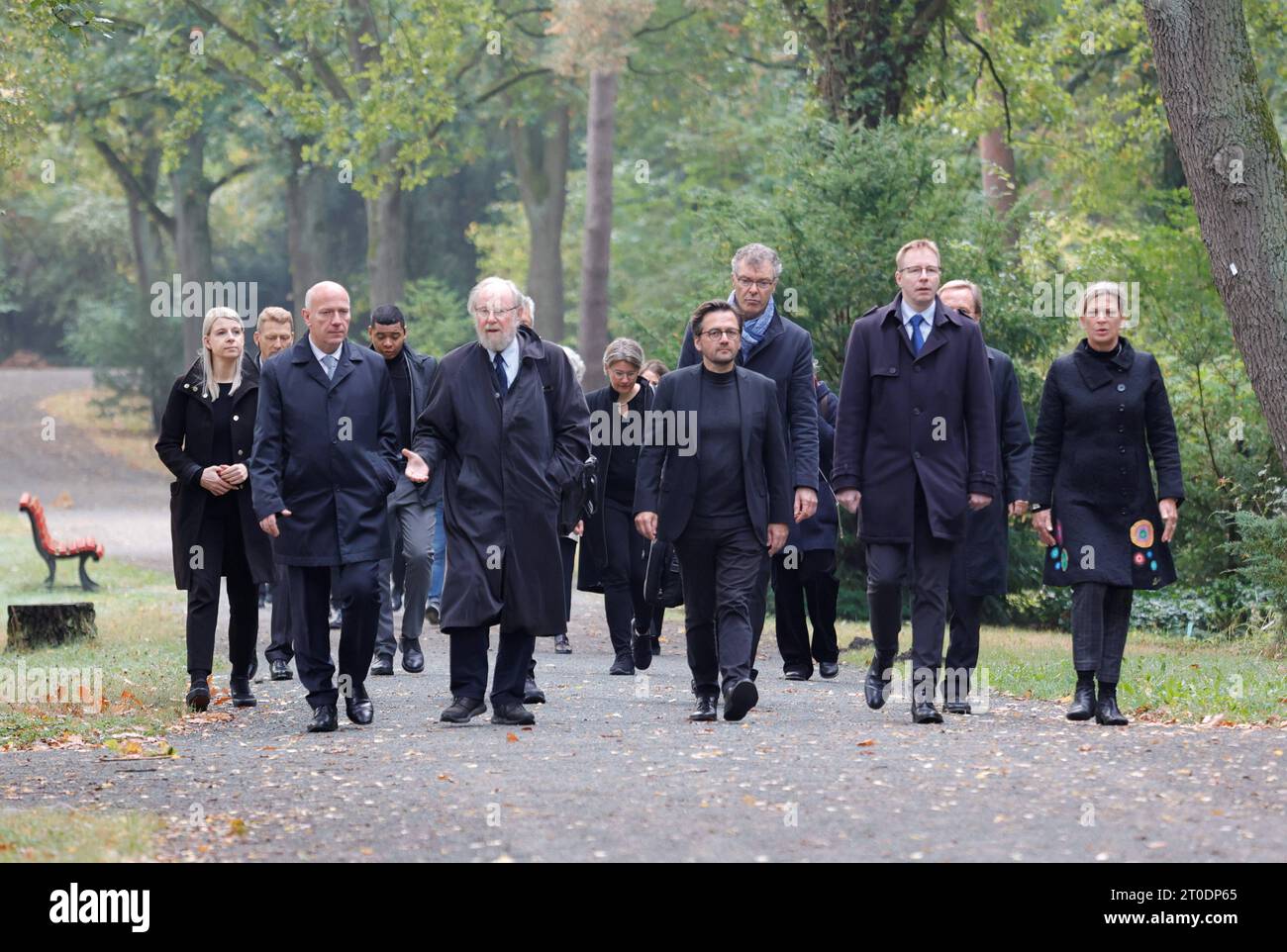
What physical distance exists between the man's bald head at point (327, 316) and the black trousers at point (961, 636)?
347cm

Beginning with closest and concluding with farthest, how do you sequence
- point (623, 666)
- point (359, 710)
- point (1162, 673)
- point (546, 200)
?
point (359, 710) < point (1162, 673) < point (623, 666) < point (546, 200)

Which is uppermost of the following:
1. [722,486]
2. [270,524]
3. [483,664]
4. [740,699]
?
[722,486]

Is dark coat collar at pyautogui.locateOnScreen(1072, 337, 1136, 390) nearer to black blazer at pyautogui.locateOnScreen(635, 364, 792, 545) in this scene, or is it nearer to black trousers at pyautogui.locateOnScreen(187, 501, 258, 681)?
black blazer at pyautogui.locateOnScreen(635, 364, 792, 545)

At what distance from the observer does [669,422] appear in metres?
9.27

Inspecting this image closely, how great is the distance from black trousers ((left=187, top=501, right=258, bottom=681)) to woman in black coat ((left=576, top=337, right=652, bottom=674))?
2.66 meters

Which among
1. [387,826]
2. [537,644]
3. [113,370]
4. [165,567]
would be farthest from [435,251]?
[387,826]

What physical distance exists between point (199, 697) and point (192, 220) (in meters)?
35.8

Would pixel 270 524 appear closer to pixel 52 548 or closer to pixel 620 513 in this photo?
pixel 620 513

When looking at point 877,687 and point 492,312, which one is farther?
point 877,687

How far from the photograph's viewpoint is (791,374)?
407 inches

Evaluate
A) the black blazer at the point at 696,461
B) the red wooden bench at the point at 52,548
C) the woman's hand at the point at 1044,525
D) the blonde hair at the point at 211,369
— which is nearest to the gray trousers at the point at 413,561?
the blonde hair at the point at 211,369

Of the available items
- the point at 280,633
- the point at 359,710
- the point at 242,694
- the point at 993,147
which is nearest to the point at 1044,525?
the point at 359,710
